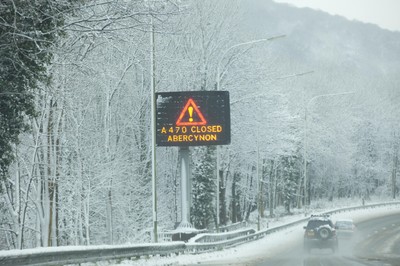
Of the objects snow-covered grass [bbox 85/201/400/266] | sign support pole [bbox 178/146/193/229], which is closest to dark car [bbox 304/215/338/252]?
snow-covered grass [bbox 85/201/400/266]

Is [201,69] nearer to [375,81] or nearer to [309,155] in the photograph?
[309,155]

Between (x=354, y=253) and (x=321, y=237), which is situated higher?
(x=321, y=237)

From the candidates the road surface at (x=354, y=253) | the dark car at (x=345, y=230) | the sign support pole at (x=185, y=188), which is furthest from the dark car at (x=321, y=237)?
the dark car at (x=345, y=230)

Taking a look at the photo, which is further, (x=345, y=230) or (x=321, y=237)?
(x=345, y=230)

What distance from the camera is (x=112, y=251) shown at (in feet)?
72.2

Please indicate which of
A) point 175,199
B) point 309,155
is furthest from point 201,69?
point 309,155

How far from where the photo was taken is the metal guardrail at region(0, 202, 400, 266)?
15586mm

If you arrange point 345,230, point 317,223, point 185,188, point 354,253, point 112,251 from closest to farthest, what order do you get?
point 112,251 → point 185,188 → point 354,253 → point 317,223 → point 345,230

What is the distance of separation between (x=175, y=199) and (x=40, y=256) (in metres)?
34.6

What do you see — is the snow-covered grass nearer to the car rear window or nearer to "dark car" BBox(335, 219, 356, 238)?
the car rear window

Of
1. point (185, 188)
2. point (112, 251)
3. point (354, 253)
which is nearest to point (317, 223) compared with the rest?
point (354, 253)

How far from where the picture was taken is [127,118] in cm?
4416

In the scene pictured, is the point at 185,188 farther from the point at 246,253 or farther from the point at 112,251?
the point at 112,251

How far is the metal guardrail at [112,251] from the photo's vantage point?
614 inches
